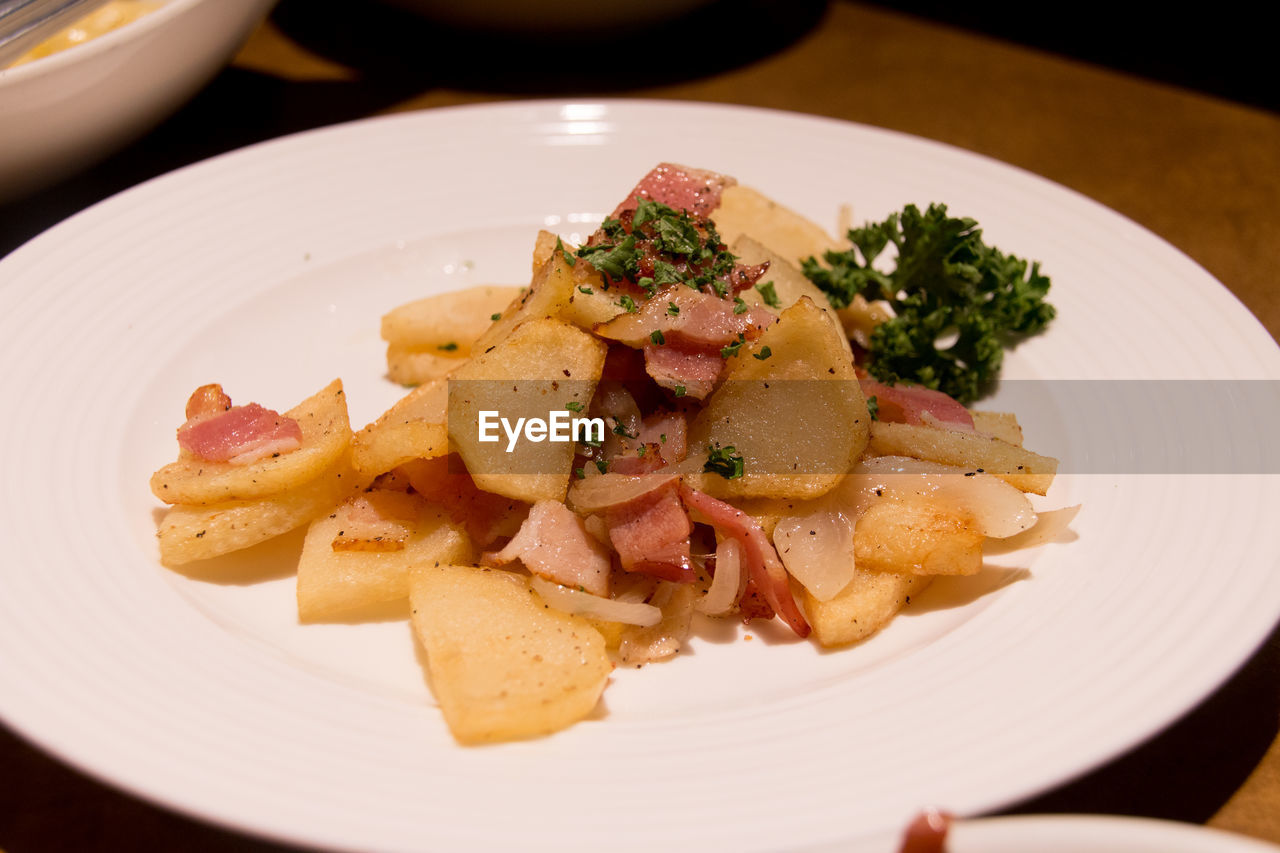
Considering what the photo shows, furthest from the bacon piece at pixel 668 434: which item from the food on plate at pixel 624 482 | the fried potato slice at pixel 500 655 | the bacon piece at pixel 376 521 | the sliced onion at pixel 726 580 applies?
the bacon piece at pixel 376 521

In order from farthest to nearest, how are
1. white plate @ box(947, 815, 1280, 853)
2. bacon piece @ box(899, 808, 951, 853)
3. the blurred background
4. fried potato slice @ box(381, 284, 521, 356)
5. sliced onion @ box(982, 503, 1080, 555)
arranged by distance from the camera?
the blurred background, fried potato slice @ box(381, 284, 521, 356), sliced onion @ box(982, 503, 1080, 555), bacon piece @ box(899, 808, 951, 853), white plate @ box(947, 815, 1280, 853)

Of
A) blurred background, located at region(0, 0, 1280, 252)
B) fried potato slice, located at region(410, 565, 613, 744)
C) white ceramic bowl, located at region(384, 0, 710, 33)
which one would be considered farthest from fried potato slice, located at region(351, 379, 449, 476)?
white ceramic bowl, located at region(384, 0, 710, 33)

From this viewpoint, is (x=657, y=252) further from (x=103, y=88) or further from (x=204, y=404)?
(x=103, y=88)

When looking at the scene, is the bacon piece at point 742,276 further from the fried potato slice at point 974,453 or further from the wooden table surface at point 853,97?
the wooden table surface at point 853,97

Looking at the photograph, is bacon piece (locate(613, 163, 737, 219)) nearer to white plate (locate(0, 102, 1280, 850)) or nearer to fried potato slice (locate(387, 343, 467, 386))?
fried potato slice (locate(387, 343, 467, 386))

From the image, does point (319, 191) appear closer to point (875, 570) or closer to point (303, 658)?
A: point (303, 658)
